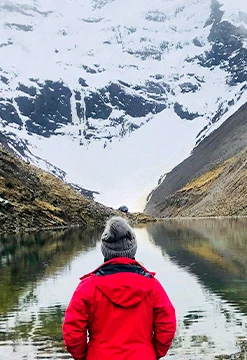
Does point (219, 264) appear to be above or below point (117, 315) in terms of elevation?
above

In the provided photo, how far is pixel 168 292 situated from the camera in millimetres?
24797

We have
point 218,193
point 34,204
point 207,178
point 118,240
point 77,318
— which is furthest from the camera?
point 207,178

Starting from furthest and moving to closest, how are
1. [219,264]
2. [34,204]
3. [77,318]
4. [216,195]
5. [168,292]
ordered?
[216,195] < [34,204] < [219,264] < [168,292] < [77,318]

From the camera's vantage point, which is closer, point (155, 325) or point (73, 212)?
point (155, 325)

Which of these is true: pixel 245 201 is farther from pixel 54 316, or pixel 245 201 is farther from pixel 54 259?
pixel 54 316

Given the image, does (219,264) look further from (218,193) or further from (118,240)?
(218,193)

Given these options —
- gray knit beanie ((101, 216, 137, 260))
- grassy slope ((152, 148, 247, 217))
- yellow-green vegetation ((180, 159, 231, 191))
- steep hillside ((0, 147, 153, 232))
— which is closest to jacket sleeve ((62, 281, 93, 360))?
gray knit beanie ((101, 216, 137, 260))

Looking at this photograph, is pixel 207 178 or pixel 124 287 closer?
pixel 124 287

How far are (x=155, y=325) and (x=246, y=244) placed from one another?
39294mm

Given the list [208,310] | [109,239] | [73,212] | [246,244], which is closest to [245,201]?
[73,212]

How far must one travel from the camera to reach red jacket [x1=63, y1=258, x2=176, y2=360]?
24.2 ft

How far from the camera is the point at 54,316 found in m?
19.7

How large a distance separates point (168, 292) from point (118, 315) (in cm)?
1763

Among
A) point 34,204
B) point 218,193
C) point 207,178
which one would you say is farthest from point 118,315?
point 207,178
